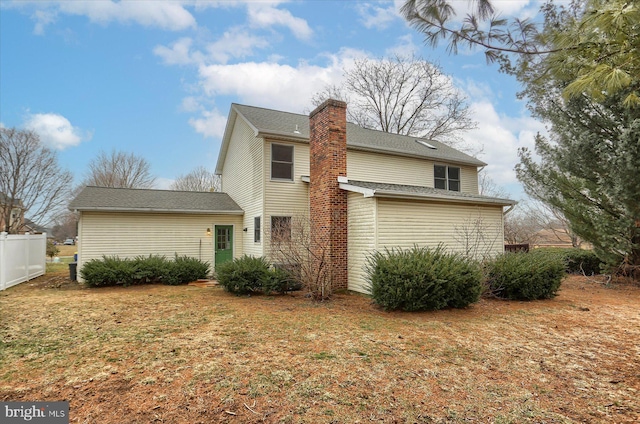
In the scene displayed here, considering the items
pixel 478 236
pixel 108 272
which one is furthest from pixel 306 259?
pixel 108 272

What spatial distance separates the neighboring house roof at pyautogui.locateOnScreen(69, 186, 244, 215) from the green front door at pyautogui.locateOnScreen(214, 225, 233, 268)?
31.3 inches

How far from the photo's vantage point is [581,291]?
9.73m

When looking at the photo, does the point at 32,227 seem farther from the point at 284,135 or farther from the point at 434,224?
the point at 434,224

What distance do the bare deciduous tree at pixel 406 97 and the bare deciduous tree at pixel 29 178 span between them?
59.6 ft

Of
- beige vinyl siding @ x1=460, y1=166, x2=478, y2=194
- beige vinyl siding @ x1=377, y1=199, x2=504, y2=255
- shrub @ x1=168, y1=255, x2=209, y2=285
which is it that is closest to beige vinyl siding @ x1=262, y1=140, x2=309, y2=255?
shrub @ x1=168, y1=255, x2=209, y2=285

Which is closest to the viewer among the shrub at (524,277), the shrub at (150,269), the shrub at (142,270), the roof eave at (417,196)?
the shrub at (524,277)

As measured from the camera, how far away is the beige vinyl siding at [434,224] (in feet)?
28.4

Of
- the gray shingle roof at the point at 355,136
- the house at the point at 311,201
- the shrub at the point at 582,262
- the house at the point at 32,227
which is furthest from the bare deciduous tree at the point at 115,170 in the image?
the shrub at the point at 582,262

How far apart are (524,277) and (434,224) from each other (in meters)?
2.55

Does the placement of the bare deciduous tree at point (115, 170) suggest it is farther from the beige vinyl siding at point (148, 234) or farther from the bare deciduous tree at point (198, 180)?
the beige vinyl siding at point (148, 234)

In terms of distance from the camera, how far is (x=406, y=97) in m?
25.1

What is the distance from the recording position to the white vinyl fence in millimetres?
10344

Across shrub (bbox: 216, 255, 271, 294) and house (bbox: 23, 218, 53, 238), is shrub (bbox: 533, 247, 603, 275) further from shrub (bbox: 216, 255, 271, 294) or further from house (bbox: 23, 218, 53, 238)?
house (bbox: 23, 218, 53, 238)

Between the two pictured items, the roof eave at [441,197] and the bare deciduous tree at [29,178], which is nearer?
the roof eave at [441,197]
